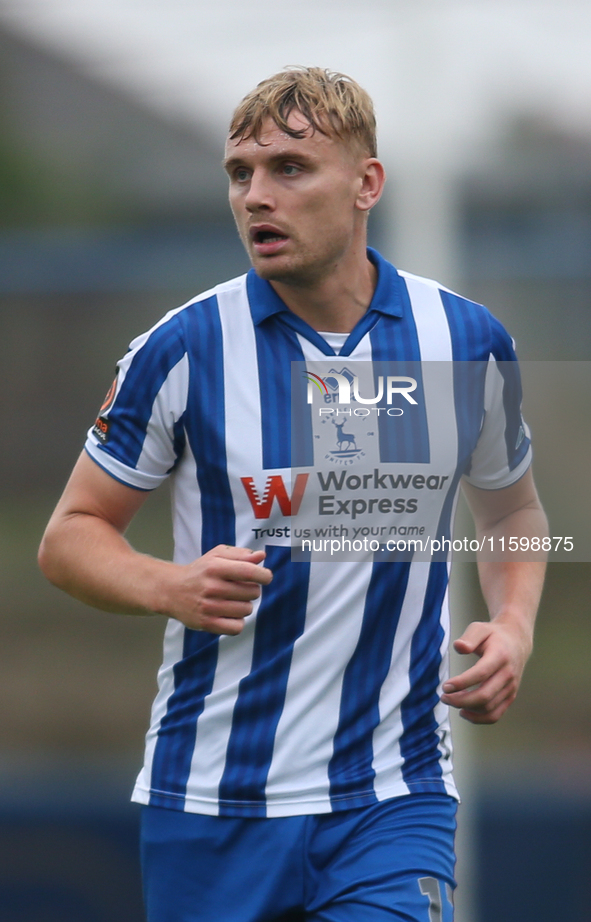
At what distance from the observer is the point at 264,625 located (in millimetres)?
1767

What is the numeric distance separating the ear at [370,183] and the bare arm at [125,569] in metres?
0.67

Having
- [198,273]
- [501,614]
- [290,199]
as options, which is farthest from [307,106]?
[198,273]

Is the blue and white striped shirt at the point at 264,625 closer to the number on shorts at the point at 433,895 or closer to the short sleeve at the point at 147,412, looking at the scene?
the short sleeve at the point at 147,412

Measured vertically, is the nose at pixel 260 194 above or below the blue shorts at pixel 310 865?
above

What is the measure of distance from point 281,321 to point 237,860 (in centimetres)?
93

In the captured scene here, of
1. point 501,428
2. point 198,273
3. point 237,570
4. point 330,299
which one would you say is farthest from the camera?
point 198,273

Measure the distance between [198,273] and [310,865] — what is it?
2485 millimetres

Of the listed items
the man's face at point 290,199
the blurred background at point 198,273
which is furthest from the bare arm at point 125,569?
the blurred background at point 198,273

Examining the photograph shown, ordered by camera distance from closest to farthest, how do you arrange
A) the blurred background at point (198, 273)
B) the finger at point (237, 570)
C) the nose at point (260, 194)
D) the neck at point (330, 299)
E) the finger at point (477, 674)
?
the finger at point (237, 570) < the finger at point (477, 674) < the nose at point (260, 194) < the neck at point (330, 299) < the blurred background at point (198, 273)

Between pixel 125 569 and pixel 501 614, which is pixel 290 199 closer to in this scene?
pixel 125 569

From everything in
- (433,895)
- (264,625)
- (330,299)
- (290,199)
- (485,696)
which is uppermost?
(290,199)

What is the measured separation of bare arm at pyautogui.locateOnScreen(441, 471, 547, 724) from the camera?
167 cm

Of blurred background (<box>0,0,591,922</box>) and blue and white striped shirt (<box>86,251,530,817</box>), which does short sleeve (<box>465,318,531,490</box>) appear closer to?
blue and white striped shirt (<box>86,251,530,817</box>)

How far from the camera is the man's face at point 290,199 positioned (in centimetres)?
176
